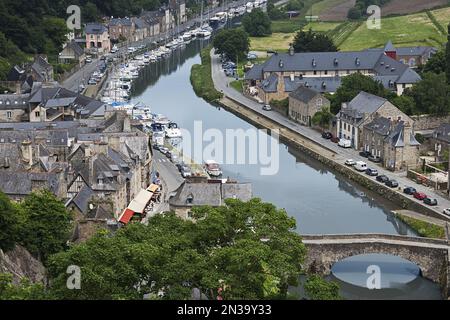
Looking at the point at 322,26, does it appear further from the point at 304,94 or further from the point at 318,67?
the point at 304,94

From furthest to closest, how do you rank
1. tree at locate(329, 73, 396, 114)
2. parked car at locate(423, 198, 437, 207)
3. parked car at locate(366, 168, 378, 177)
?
tree at locate(329, 73, 396, 114) < parked car at locate(366, 168, 378, 177) < parked car at locate(423, 198, 437, 207)

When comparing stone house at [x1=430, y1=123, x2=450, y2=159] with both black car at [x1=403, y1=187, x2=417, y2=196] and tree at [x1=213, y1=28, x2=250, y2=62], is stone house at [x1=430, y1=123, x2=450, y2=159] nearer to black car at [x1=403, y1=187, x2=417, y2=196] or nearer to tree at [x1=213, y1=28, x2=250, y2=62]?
black car at [x1=403, y1=187, x2=417, y2=196]

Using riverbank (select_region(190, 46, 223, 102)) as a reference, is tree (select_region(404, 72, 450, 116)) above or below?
above

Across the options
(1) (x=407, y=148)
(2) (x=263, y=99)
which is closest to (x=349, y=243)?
(1) (x=407, y=148)

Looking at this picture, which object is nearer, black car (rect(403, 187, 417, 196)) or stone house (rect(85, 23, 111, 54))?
black car (rect(403, 187, 417, 196))

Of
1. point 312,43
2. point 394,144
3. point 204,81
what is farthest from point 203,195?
Result: point 312,43

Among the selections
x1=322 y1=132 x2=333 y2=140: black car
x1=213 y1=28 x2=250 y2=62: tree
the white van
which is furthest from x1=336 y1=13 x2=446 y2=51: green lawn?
the white van

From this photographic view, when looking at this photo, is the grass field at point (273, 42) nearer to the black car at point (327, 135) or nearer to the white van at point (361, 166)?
the black car at point (327, 135)
